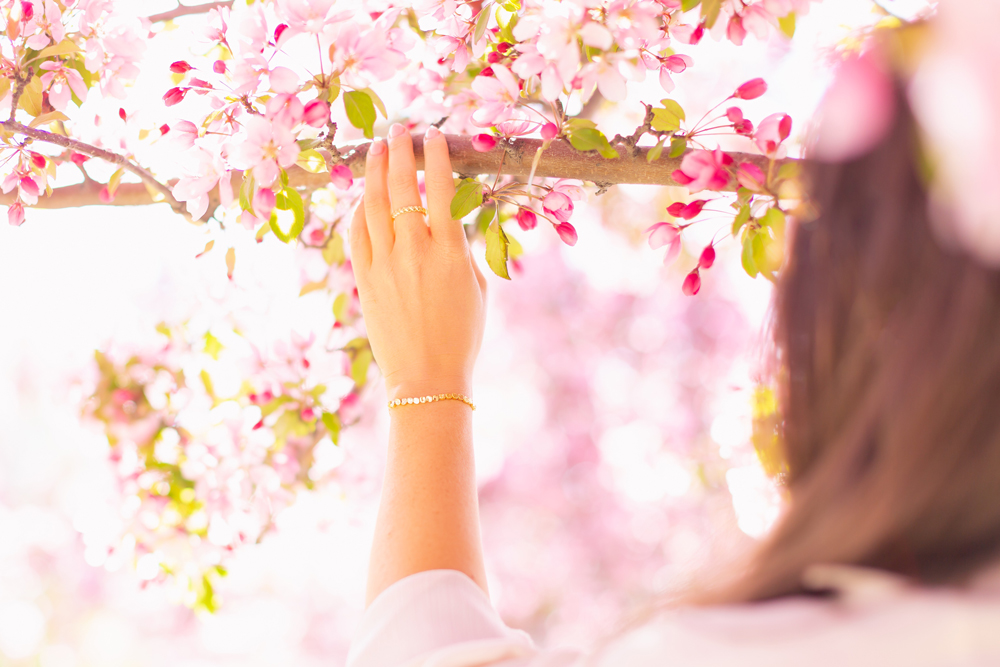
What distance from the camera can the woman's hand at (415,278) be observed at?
1044 millimetres

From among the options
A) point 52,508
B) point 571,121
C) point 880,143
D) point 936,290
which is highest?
point 52,508

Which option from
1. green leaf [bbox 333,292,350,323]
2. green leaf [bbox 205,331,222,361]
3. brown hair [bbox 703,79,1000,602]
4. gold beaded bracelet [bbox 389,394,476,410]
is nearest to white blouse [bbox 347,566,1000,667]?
brown hair [bbox 703,79,1000,602]

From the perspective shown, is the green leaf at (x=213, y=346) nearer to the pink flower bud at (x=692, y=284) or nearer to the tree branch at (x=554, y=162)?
the tree branch at (x=554, y=162)

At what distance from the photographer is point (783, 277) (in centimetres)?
68

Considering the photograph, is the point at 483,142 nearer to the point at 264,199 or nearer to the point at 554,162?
the point at 554,162

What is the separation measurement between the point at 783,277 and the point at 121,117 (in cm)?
135

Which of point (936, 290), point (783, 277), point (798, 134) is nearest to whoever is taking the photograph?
point (936, 290)

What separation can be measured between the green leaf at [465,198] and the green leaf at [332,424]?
78 centimetres

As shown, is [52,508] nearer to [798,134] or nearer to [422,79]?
[422,79]

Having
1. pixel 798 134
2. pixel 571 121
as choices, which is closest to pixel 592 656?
pixel 571 121

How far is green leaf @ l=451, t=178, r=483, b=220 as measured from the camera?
1.04 metres

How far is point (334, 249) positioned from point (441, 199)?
603 millimetres

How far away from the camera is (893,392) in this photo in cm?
56

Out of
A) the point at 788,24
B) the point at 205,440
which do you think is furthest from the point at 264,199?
the point at 205,440
